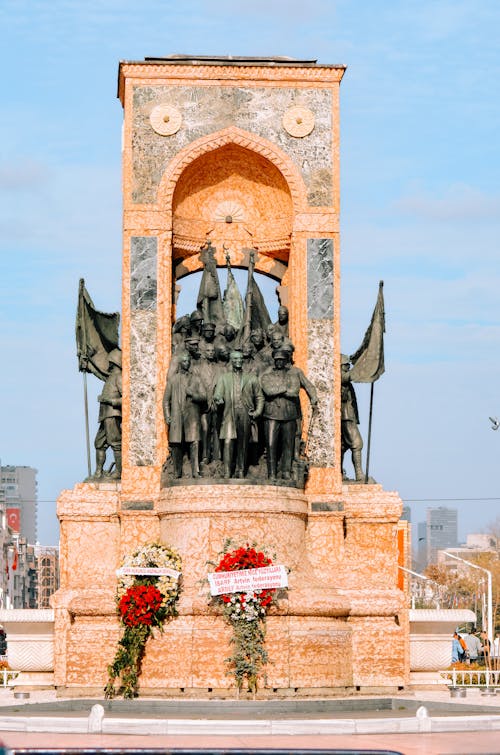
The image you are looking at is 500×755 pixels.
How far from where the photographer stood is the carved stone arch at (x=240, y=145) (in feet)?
127

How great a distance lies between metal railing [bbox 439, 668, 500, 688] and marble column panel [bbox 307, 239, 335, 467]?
17.2ft

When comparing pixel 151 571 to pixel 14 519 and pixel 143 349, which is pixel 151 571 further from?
pixel 14 519

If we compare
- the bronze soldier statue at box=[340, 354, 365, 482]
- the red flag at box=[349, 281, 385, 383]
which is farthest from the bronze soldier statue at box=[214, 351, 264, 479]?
the red flag at box=[349, 281, 385, 383]

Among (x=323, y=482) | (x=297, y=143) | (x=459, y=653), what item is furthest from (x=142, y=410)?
(x=459, y=653)

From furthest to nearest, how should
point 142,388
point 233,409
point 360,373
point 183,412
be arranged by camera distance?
point 360,373 < point 142,388 < point 183,412 < point 233,409

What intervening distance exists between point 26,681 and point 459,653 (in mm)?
26568

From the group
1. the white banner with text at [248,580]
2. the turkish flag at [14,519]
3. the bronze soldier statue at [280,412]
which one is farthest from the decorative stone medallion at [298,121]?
the turkish flag at [14,519]

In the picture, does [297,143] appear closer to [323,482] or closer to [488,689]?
[323,482]

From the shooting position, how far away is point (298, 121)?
129 feet

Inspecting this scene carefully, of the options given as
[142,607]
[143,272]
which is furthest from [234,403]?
[142,607]

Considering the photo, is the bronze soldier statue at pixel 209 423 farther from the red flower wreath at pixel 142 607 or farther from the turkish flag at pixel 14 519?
the turkish flag at pixel 14 519

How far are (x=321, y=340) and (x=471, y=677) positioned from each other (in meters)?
8.21

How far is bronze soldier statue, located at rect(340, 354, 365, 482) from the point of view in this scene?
3912cm

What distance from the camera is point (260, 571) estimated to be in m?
34.6
